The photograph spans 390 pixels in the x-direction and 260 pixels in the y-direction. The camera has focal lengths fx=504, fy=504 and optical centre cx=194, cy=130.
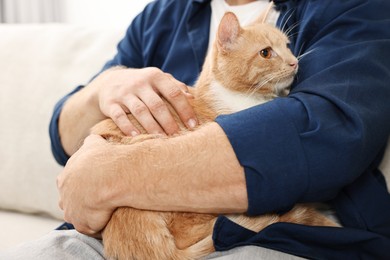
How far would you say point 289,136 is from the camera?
0.93 m

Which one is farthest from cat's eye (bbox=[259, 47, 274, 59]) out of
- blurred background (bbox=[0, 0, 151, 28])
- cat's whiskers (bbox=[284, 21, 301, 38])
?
blurred background (bbox=[0, 0, 151, 28])

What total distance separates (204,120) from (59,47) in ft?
3.18

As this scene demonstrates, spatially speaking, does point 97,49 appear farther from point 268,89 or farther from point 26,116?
point 268,89

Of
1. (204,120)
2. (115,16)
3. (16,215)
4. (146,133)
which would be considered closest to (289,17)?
(204,120)

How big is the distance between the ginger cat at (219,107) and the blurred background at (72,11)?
5.37 feet

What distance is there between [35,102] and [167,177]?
1.05m

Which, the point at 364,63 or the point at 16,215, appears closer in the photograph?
the point at 364,63

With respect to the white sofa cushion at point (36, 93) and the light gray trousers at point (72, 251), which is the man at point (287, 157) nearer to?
the light gray trousers at point (72, 251)

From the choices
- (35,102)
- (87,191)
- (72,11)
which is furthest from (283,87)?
(72,11)

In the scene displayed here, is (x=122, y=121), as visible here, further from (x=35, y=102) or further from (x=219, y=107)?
(x=35, y=102)

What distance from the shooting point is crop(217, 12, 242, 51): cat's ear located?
1142 millimetres

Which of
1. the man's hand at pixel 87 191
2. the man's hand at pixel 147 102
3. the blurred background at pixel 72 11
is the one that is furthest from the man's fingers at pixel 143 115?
the blurred background at pixel 72 11

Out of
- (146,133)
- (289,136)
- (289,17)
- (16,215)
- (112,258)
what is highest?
(289,17)

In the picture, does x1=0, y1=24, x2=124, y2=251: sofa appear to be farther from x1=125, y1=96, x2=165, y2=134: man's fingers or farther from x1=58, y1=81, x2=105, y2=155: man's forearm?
x1=125, y1=96, x2=165, y2=134: man's fingers
